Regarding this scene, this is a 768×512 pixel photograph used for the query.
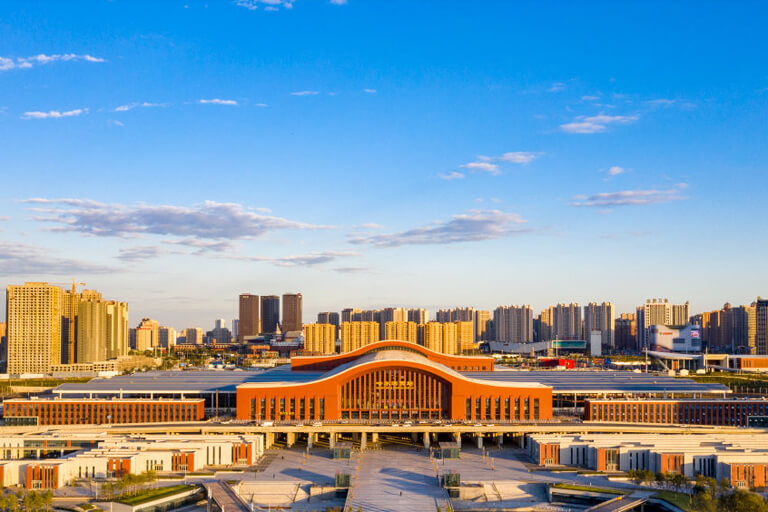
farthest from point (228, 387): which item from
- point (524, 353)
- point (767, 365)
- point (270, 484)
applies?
point (524, 353)

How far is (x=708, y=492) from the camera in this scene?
4041 centimetres

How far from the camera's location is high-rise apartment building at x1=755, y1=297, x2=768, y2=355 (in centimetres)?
14844

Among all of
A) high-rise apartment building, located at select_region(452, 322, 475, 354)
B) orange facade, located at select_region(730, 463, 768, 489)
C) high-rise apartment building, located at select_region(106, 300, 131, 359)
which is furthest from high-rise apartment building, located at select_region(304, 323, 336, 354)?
orange facade, located at select_region(730, 463, 768, 489)

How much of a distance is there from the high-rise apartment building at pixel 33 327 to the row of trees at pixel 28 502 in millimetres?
91660

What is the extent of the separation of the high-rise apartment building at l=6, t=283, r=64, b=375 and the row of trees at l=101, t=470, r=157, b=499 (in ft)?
294

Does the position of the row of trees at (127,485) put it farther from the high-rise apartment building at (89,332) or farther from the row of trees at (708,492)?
the high-rise apartment building at (89,332)

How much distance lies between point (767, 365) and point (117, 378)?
330ft

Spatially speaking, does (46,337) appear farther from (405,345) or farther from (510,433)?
(510,433)

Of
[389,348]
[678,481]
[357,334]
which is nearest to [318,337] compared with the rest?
[357,334]

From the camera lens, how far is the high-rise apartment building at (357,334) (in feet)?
522

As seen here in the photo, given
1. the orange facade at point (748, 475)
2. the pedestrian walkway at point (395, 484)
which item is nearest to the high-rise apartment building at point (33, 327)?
the pedestrian walkway at point (395, 484)

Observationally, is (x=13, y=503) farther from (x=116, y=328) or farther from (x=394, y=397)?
(x=116, y=328)

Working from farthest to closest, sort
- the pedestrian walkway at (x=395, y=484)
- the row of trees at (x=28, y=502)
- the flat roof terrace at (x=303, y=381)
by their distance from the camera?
the flat roof terrace at (x=303, y=381), the pedestrian walkway at (x=395, y=484), the row of trees at (x=28, y=502)

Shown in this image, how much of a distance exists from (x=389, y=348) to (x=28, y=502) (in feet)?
173
